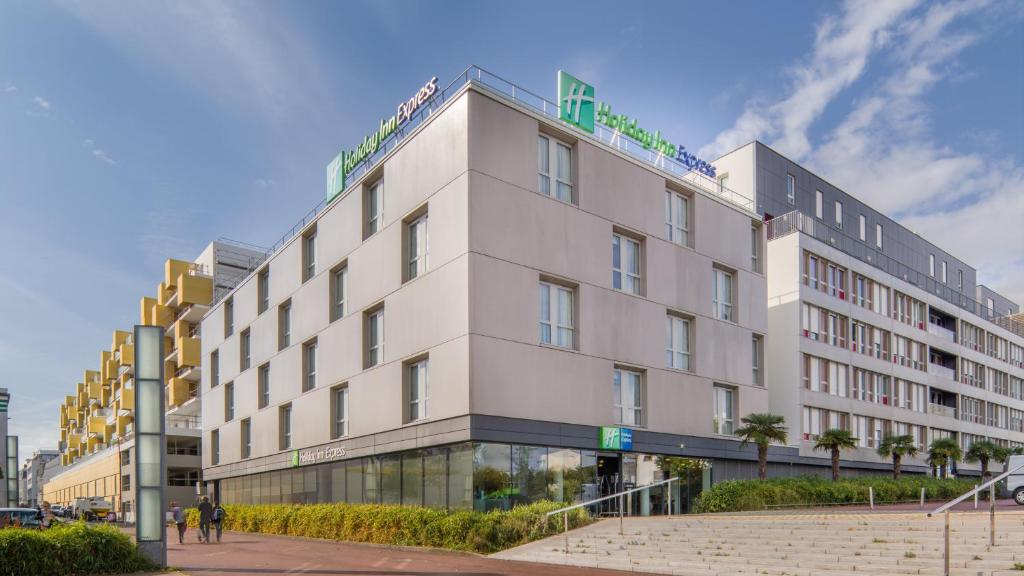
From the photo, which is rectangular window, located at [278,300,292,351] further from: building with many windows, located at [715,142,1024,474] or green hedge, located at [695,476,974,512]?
building with many windows, located at [715,142,1024,474]

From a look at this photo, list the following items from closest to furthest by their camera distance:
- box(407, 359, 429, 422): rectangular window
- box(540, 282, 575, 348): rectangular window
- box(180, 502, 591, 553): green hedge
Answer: box(180, 502, 591, 553): green hedge < box(540, 282, 575, 348): rectangular window < box(407, 359, 429, 422): rectangular window

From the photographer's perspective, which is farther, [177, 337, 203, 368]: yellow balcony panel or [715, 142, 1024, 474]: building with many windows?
[177, 337, 203, 368]: yellow balcony panel

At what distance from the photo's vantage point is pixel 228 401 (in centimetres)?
5322

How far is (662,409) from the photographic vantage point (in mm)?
35000

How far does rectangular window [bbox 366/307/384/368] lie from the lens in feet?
115

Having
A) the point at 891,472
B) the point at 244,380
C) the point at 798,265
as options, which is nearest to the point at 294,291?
the point at 244,380

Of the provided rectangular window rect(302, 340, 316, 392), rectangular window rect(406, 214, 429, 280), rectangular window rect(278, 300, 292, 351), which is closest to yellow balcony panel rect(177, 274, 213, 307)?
rectangular window rect(278, 300, 292, 351)

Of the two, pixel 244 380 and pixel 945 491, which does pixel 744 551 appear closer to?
pixel 945 491

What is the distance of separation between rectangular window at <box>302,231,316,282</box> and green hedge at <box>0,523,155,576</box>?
23279 millimetres

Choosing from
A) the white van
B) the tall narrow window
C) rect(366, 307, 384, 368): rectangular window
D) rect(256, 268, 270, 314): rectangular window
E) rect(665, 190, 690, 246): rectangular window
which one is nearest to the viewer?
the white van

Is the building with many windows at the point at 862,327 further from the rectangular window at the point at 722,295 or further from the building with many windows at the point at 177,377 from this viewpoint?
the building with many windows at the point at 177,377

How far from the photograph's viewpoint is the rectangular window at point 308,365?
41.6 meters

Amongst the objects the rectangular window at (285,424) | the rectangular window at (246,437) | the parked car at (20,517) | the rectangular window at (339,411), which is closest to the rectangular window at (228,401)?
the rectangular window at (246,437)

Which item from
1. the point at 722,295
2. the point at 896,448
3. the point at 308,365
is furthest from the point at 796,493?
the point at 308,365
